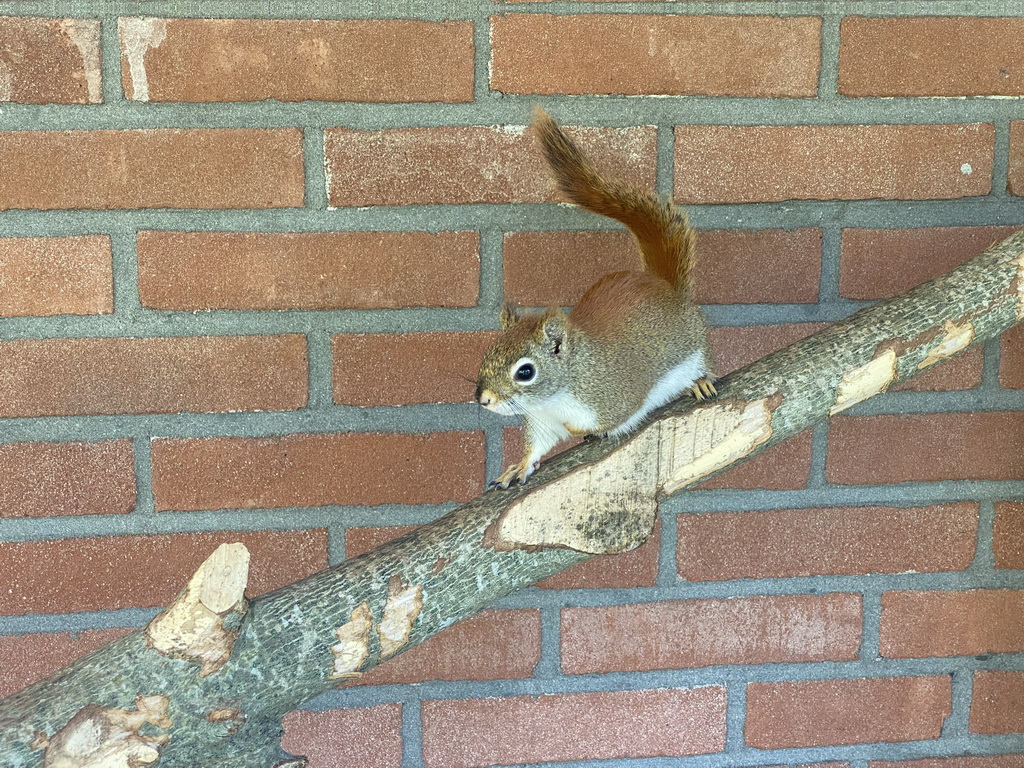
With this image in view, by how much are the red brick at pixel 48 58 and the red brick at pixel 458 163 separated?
26cm

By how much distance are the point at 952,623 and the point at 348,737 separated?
2.54 ft

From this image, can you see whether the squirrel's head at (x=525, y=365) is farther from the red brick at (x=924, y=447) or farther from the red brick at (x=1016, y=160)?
the red brick at (x=1016, y=160)

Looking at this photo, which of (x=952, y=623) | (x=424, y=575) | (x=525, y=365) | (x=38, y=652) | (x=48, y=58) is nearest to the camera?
(x=424, y=575)

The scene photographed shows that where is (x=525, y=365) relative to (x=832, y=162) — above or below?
below

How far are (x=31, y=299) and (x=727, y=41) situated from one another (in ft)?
2.68

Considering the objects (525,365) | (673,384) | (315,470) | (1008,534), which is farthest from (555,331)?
(1008,534)

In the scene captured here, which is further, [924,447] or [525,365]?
[924,447]

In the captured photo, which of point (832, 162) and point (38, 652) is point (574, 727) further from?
point (832, 162)

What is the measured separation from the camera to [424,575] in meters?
0.69

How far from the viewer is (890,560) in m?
1.11

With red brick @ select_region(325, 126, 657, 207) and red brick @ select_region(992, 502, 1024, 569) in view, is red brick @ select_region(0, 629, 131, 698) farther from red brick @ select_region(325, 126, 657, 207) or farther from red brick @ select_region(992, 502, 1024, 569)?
red brick @ select_region(992, 502, 1024, 569)

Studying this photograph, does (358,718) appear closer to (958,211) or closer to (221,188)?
(221,188)

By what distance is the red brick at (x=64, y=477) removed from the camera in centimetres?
99

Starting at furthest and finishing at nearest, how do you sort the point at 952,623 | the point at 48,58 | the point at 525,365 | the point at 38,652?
the point at 952,623
the point at 38,652
the point at 48,58
the point at 525,365
